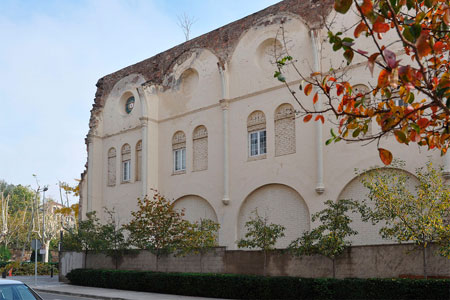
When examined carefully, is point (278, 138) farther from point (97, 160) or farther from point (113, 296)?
point (97, 160)

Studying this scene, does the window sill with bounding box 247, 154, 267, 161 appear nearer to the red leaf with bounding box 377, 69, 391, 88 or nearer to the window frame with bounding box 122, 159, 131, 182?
the window frame with bounding box 122, 159, 131, 182

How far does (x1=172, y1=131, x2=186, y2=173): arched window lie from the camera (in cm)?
3114

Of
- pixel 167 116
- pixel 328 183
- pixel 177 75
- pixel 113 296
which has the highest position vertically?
pixel 177 75

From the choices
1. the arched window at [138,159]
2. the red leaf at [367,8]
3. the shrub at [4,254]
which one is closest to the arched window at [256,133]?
the arched window at [138,159]

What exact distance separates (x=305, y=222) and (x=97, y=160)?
53.5ft

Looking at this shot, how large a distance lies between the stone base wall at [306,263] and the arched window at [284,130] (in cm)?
569

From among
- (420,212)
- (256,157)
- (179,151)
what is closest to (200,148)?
(179,151)

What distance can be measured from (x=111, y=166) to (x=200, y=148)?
26.3 feet

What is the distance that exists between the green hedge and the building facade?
468 centimetres

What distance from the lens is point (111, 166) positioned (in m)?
35.5

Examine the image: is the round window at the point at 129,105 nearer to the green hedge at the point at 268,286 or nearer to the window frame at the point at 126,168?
the window frame at the point at 126,168

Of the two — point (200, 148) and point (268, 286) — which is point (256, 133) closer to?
point (200, 148)

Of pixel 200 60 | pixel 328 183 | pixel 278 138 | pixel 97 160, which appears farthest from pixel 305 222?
pixel 97 160

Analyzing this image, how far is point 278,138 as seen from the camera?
26359 millimetres
